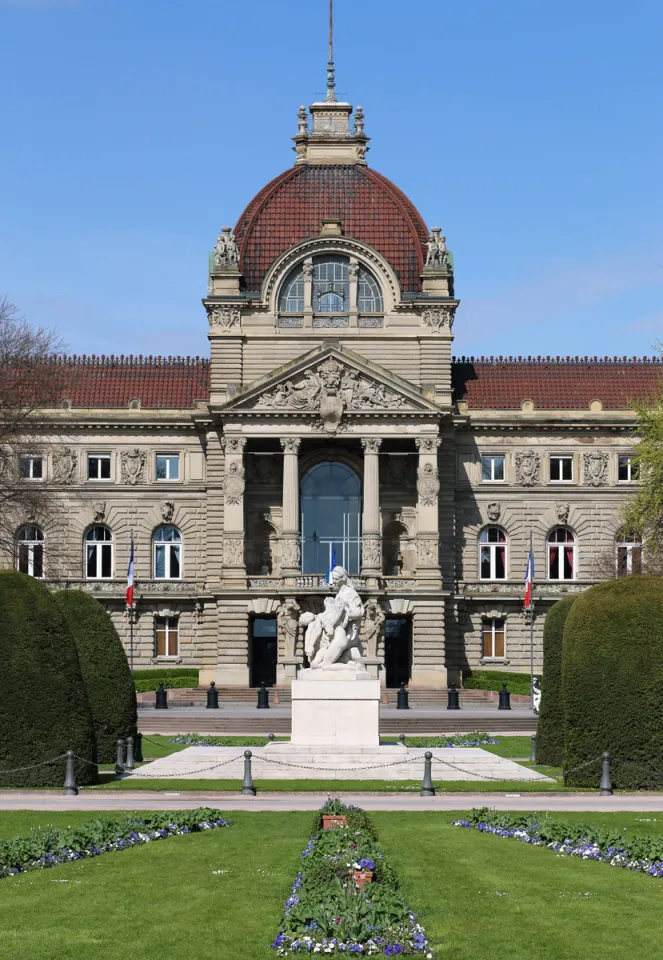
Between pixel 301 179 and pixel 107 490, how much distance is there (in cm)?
1969

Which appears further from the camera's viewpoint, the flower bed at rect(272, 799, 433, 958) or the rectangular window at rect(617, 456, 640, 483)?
the rectangular window at rect(617, 456, 640, 483)

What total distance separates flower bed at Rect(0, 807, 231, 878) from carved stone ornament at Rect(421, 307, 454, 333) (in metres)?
54.3

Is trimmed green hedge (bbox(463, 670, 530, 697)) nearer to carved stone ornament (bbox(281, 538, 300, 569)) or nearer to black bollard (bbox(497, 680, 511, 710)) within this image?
black bollard (bbox(497, 680, 511, 710))

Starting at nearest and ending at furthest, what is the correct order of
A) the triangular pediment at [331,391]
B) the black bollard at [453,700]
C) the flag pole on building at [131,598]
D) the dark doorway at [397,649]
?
the black bollard at [453,700]
the flag pole on building at [131,598]
the triangular pediment at [331,391]
the dark doorway at [397,649]

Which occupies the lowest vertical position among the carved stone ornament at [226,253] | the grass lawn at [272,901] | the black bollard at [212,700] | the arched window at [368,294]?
the grass lawn at [272,901]

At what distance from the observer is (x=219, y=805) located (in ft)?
116

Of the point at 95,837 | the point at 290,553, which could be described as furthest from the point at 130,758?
the point at 290,553

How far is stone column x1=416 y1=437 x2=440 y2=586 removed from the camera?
81500 mm

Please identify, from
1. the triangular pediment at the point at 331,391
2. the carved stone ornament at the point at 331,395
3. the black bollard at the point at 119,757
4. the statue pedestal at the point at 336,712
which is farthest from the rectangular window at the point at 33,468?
the black bollard at the point at 119,757

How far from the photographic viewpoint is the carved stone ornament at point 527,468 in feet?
287

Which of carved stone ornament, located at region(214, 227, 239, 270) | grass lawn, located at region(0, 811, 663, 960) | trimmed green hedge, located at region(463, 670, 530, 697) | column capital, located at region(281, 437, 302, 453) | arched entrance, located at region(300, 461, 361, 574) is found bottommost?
grass lawn, located at region(0, 811, 663, 960)

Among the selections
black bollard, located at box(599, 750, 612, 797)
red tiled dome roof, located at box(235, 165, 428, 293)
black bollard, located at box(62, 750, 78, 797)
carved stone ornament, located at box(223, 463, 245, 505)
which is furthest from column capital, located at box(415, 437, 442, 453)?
black bollard, located at box(62, 750, 78, 797)

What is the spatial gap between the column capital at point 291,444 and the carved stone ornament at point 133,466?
9807mm

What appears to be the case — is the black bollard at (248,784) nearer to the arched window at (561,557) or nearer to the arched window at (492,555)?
the arched window at (492,555)
